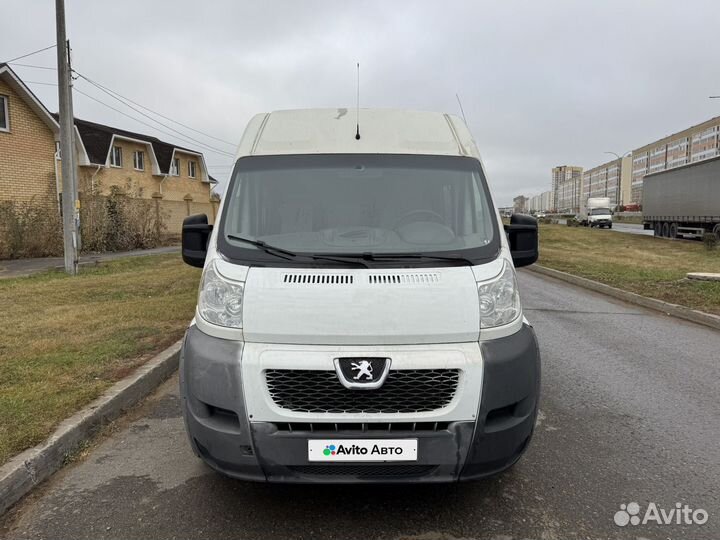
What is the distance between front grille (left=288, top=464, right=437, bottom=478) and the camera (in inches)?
104

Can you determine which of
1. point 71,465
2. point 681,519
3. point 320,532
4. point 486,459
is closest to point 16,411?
point 71,465

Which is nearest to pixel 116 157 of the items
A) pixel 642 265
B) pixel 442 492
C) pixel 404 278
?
pixel 642 265

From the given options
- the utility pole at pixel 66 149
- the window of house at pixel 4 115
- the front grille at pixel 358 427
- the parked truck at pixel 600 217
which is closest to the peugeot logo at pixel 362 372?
the front grille at pixel 358 427

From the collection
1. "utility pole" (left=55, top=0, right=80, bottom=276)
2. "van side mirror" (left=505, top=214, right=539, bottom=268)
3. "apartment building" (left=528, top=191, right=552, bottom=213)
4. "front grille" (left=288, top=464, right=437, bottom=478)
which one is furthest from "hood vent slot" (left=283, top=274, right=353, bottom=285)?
"apartment building" (left=528, top=191, right=552, bottom=213)

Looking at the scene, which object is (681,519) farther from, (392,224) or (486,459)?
(392,224)

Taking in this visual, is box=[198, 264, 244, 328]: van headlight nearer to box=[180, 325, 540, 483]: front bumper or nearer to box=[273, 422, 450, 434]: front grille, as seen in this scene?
box=[180, 325, 540, 483]: front bumper

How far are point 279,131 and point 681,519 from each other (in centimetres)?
342

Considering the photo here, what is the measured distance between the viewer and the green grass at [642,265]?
1049 cm

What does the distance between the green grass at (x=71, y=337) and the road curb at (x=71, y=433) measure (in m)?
0.10

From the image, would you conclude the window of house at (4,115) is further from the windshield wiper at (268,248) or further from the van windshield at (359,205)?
the windshield wiper at (268,248)

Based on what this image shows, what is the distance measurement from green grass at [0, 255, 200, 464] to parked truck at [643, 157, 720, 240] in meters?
23.7

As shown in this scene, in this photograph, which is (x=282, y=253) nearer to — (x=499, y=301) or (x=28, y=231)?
(x=499, y=301)

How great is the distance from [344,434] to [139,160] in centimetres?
3624

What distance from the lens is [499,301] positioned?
2.90 m
